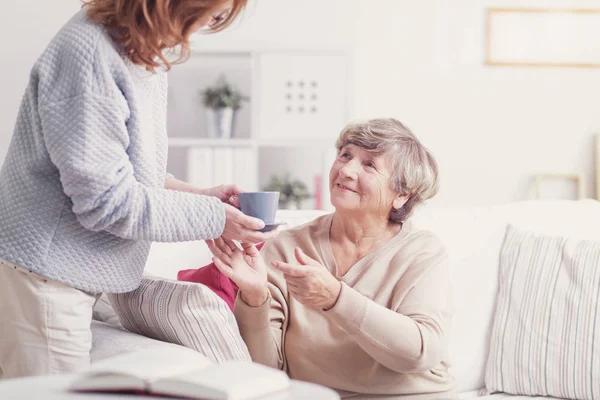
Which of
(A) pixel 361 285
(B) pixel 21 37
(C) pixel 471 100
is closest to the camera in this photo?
(A) pixel 361 285

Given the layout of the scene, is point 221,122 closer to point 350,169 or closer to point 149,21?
point 350,169

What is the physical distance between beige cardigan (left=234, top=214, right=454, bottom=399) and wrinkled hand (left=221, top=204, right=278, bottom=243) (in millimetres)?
257

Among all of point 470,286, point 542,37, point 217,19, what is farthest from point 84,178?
point 542,37

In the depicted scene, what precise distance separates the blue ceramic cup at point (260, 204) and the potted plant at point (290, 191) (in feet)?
8.94

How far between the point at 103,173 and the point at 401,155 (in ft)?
2.84

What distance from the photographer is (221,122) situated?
14.0 ft

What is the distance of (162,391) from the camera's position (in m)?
0.94

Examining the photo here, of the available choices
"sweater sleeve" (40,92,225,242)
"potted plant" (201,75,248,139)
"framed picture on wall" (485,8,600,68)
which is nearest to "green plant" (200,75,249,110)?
"potted plant" (201,75,248,139)

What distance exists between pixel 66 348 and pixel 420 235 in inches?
36.1

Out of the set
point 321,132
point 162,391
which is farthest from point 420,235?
point 321,132

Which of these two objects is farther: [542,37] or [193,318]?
[542,37]

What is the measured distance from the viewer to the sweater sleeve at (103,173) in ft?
4.26

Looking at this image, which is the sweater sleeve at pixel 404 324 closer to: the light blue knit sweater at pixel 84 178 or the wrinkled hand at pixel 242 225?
the wrinkled hand at pixel 242 225

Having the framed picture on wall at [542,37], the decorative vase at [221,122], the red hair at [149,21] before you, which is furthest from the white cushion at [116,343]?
the framed picture on wall at [542,37]
